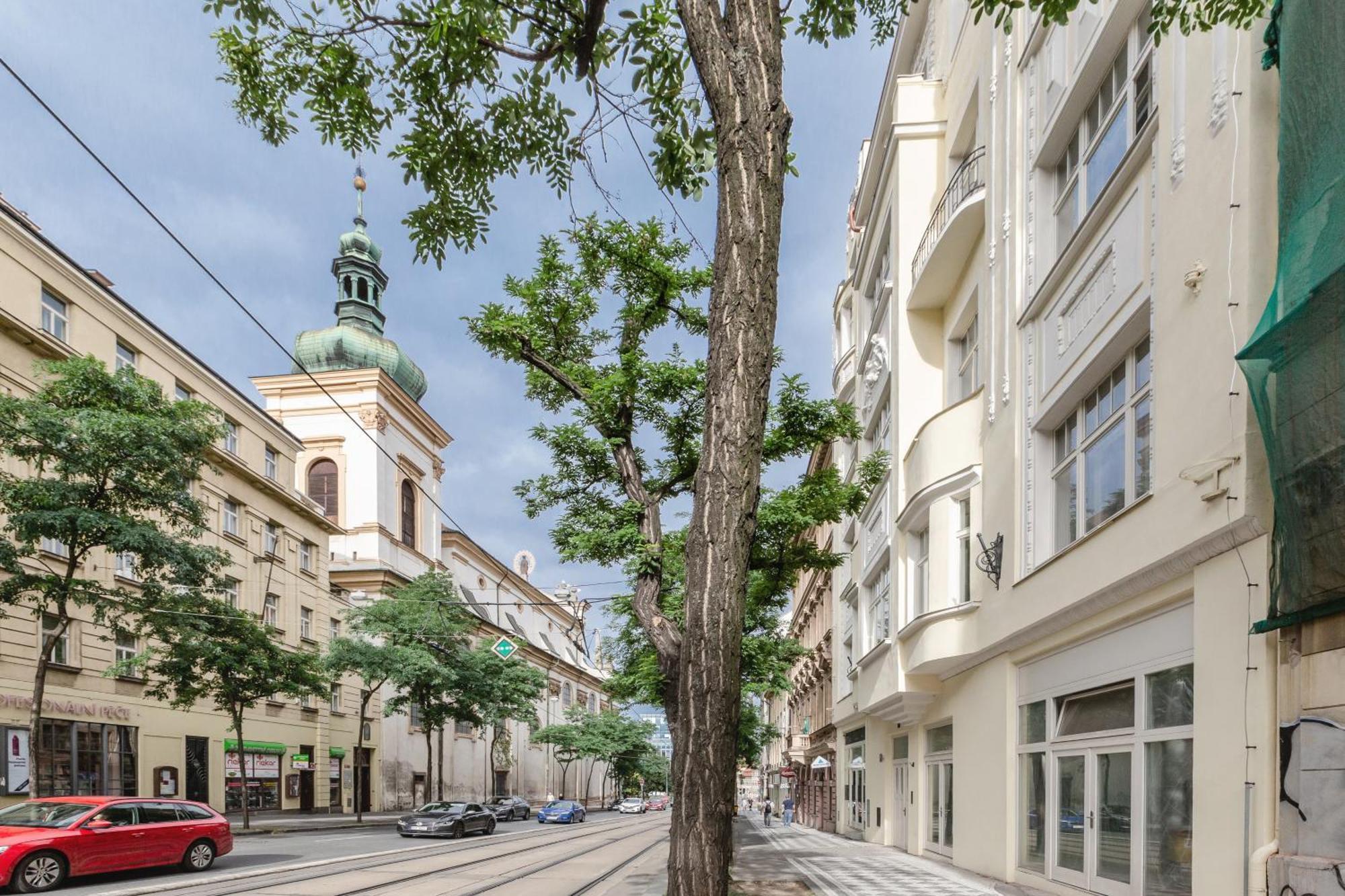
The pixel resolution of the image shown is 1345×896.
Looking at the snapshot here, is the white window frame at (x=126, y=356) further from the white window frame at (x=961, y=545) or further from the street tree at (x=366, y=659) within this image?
the white window frame at (x=961, y=545)

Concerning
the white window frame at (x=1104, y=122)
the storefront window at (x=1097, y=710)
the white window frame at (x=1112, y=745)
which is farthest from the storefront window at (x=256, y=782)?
the white window frame at (x=1104, y=122)

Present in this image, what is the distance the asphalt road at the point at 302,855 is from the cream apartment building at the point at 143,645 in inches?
168

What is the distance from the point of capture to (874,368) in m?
24.0

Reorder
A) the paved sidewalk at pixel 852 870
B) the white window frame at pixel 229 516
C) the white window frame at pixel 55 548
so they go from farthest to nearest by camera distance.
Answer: the white window frame at pixel 229 516
the white window frame at pixel 55 548
the paved sidewalk at pixel 852 870

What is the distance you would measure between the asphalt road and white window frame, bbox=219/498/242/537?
11.6m

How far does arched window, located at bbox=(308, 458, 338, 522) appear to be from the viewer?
5181 cm

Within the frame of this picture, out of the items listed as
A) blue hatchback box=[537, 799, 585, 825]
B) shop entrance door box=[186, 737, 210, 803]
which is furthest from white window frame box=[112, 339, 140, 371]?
blue hatchback box=[537, 799, 585, 825]

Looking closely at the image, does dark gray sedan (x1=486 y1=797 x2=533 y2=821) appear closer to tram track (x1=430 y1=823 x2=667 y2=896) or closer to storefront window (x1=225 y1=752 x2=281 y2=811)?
storefront window (x1=225 y1=752 x2=281 y2=811)

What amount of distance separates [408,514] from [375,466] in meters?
5.10

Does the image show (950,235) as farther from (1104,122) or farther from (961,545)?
(1104,122)

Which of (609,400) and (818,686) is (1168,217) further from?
(818,686)

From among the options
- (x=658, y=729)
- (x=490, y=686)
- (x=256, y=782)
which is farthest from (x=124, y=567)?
(x=658, y=729)

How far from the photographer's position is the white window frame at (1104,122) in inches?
418

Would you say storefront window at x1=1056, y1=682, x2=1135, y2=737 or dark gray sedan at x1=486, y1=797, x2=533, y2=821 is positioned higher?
storefront window at x1=1056, y1=682, x2=1135, y2=737
